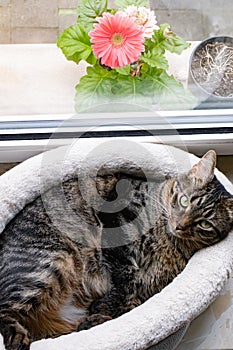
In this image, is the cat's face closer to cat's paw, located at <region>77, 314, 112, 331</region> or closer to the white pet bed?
the white pet bed

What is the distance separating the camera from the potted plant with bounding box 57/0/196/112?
5.57ft

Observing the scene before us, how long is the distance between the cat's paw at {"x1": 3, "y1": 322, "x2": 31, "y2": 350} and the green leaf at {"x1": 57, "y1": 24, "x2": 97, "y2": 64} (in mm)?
706

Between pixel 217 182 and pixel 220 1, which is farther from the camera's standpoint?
pixel 220 1

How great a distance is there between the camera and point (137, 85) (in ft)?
5.74

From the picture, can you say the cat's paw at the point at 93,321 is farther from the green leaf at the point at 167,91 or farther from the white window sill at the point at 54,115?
the green leaf at the point at 167,91

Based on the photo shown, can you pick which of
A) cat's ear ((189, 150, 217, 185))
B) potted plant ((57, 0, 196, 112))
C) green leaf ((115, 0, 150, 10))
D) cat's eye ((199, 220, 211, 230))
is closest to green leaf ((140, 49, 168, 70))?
potted plant ((57, 0, 196, 112))

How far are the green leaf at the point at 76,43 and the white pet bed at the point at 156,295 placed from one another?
23 cm

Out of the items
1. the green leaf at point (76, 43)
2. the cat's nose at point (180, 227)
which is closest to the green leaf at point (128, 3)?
the green leaf at point (76, 43)

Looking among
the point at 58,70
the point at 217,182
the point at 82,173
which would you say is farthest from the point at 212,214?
the point at 58,70

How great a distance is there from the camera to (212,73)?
178 centimetres

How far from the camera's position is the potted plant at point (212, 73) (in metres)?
1.77

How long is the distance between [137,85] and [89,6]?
24 centimetres

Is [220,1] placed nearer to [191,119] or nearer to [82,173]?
[191,119]

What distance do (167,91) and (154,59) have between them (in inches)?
3.5
